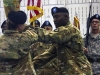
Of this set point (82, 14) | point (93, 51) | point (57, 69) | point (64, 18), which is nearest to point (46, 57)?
point (57, 69)

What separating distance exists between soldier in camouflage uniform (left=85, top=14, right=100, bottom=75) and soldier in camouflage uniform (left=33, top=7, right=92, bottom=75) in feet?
4.65

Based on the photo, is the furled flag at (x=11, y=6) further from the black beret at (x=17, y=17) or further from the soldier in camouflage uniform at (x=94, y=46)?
the soldier in camouflage uniform at (x=94, y=46)

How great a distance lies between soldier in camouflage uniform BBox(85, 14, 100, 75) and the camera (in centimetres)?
763

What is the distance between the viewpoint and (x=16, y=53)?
620cm

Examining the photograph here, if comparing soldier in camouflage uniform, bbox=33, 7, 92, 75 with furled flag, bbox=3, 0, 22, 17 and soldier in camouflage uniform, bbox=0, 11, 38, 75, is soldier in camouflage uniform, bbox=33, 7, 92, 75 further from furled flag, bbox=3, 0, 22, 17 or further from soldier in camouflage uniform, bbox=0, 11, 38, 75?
furled flag, bbox=3, 0, 22, 17

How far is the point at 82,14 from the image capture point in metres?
12.6

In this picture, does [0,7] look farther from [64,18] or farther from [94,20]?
[64,18]

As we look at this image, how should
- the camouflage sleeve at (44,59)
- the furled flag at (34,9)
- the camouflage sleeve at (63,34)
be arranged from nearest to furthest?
the camouflage sleeve at (63,34) → the camouflage sleeve at (44,59) → the furled flag at (34,9)

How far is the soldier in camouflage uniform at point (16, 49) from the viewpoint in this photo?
6207 mm

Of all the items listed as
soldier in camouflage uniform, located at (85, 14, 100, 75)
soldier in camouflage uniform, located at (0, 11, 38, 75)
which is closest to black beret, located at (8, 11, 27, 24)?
soldier in camouflage uniform, located at (0, 11, 38, 75)

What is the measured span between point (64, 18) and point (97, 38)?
1650 mm

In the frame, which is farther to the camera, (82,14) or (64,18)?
(82,14)

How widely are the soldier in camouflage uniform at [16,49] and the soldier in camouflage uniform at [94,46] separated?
5.43ft

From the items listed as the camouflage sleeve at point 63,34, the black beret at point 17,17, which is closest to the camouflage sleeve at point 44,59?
the camouflage sleeve at point 63,34
